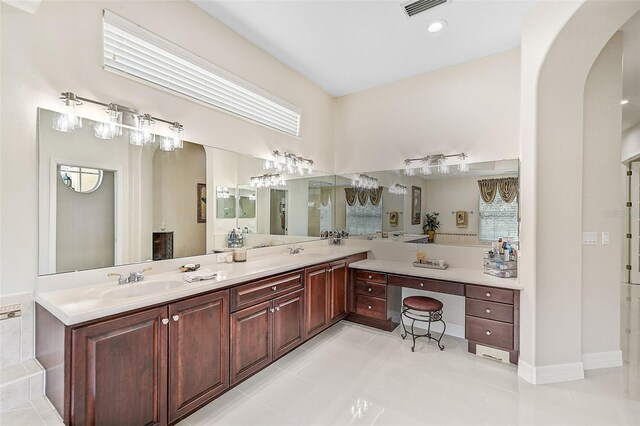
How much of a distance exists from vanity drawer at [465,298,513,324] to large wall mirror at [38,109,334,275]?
7.40 ft

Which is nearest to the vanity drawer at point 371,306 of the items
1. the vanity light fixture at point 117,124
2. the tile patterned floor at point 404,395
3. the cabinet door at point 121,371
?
the tile patterned floor at point 404,395

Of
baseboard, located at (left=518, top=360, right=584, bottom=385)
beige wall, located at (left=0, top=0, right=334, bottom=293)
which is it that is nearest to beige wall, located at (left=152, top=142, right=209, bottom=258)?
beige wall, located at (left=0, top=0, right=334, bottom=293)

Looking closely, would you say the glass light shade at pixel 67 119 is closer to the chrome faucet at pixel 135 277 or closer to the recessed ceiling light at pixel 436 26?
the chrome faucet at pixel 135 277

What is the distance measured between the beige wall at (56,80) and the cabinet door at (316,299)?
1627 millimetres

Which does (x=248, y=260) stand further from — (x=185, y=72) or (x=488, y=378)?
(x=488, y=378)

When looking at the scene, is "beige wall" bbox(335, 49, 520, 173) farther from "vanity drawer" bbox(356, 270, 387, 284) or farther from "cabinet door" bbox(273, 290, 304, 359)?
"cabinet door" bbox(273, 290, 304, 359)

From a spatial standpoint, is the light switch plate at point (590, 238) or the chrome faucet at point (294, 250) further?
the chrome faucet at point (294, 250)

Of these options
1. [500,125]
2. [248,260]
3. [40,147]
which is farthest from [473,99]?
[40,147]

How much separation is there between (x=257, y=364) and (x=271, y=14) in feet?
10.1

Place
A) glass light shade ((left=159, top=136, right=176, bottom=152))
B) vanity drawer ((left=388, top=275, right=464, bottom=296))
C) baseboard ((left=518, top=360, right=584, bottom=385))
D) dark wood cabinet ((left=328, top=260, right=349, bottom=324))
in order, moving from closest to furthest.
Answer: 1. glass light shade ((left=159, top=136, right=176, bottom=152))
2. baseboard ((left=518, top=360, right=584, bottom=385))
3. vanity drawer ((left=388, top=275, right=464, bottom=296))
4. dark wood cabinet ((left=328, top=260, right=349, bottom=324))

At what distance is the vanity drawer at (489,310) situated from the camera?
2584 mm

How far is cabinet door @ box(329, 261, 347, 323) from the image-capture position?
323 centimetres

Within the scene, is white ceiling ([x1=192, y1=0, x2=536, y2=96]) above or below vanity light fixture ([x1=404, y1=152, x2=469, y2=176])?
above

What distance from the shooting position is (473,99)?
10.7 feet
